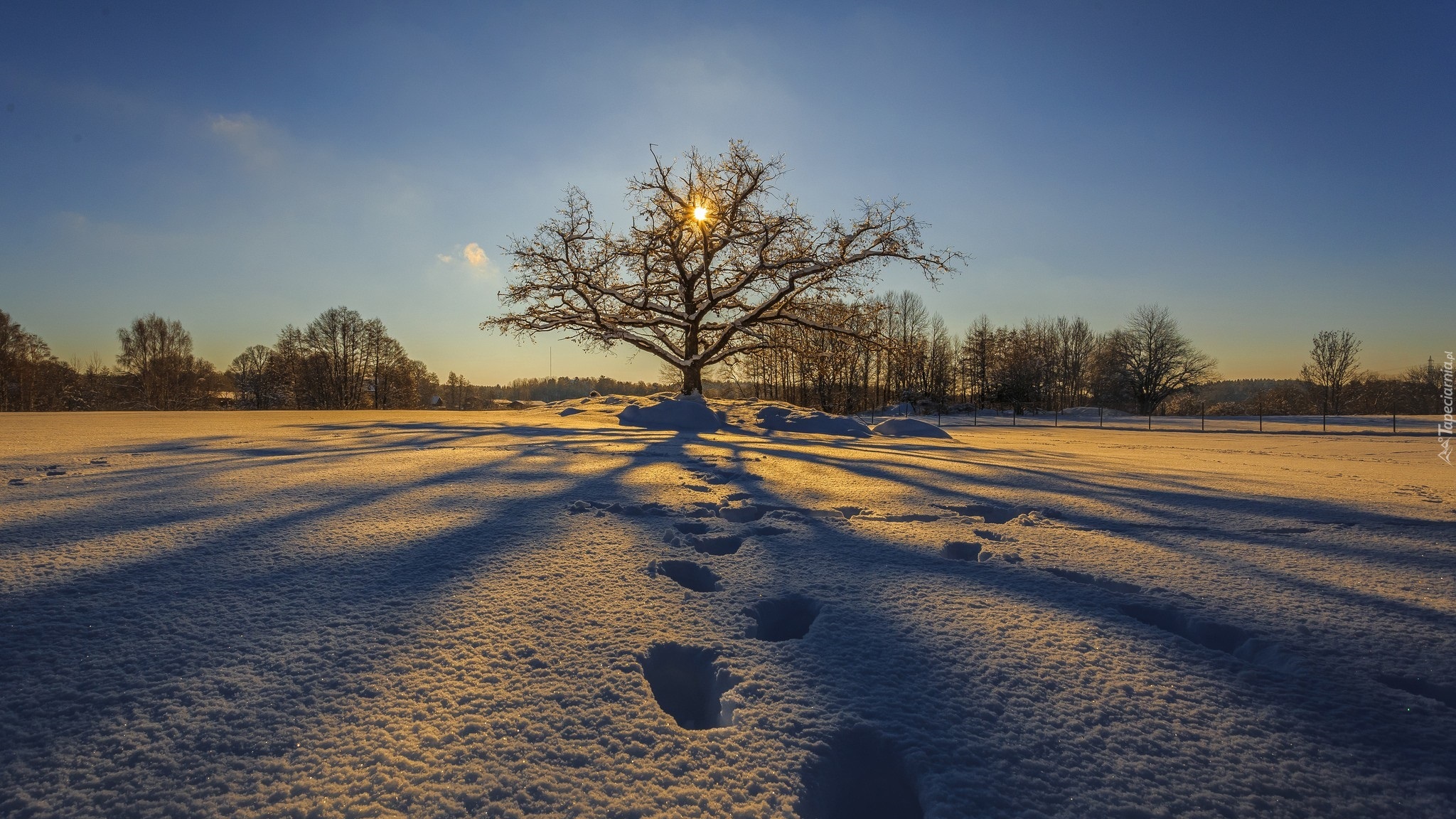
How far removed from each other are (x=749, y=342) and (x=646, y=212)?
14.0 ft

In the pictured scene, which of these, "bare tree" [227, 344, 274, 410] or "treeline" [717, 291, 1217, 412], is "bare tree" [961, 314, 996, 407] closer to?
"treeline" [717, 291, 1217, 412]

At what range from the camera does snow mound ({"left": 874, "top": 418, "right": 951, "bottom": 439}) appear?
10.1 m

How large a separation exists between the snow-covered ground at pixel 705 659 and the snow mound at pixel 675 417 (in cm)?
654

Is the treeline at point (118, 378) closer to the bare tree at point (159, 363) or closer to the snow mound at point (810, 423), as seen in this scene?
the bare tree at point (159, 363)

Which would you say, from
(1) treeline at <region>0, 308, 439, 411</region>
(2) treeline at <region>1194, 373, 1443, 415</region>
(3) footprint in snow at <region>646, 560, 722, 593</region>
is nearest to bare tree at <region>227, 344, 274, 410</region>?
(1) treeline at <region>0, 308, 439, 411</region>

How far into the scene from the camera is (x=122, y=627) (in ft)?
4.87

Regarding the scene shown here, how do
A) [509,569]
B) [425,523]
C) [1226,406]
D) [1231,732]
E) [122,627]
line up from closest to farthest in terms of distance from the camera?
[1231,732] < [122,627] < [509,569] < [425,523] < [1226,406]

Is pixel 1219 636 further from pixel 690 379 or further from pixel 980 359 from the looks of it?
pixel 980 359

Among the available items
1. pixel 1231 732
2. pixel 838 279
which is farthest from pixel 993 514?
pixel 838 279

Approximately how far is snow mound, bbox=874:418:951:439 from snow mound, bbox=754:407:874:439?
0.45 metres

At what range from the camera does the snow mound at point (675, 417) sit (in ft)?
32.0

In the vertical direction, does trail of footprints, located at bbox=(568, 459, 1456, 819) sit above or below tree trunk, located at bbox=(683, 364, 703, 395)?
below

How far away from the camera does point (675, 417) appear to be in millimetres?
9906

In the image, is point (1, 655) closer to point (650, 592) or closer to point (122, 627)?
point (122, 627)
